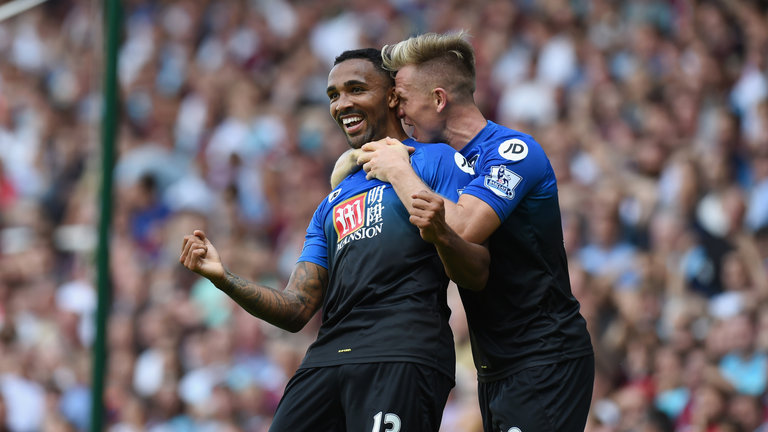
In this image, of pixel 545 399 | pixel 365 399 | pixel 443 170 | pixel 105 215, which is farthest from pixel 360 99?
pixel 105 215

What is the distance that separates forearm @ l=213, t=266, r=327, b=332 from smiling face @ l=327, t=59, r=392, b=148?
2.00ft

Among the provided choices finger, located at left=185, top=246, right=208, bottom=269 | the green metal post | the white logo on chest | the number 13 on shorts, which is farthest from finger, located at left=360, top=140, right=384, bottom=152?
the green metal post

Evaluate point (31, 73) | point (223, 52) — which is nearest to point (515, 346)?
point (223, 52)

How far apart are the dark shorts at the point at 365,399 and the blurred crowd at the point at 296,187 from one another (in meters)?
2.13

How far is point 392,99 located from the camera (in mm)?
4617

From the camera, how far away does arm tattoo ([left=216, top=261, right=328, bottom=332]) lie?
171 inches

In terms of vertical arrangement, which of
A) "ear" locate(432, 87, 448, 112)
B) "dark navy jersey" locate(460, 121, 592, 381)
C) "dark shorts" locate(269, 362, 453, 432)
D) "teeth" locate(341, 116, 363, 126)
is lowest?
"dark shorts" locate(269, 362, 453, 432)

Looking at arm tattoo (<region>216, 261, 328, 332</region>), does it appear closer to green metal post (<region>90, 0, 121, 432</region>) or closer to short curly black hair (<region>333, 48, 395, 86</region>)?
short curly black hair (<region>333, 48, 395, 86</region>)

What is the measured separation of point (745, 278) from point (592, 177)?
5.57ft

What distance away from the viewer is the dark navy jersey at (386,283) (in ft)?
13.3

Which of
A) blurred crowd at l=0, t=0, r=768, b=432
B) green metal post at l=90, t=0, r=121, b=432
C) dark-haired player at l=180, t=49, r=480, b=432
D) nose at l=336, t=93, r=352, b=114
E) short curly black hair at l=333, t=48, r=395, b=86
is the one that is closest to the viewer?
dark-haired player at l=180, t=49, r=480, b=432

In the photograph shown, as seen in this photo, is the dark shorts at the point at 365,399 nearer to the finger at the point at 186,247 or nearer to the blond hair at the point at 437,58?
the finger at the point at 186,247

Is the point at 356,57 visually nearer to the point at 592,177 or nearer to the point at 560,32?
the point at 592,177

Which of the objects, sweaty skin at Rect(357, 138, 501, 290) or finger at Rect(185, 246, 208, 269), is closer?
sweaty skin at Rect(357, 138, 501, 290)
